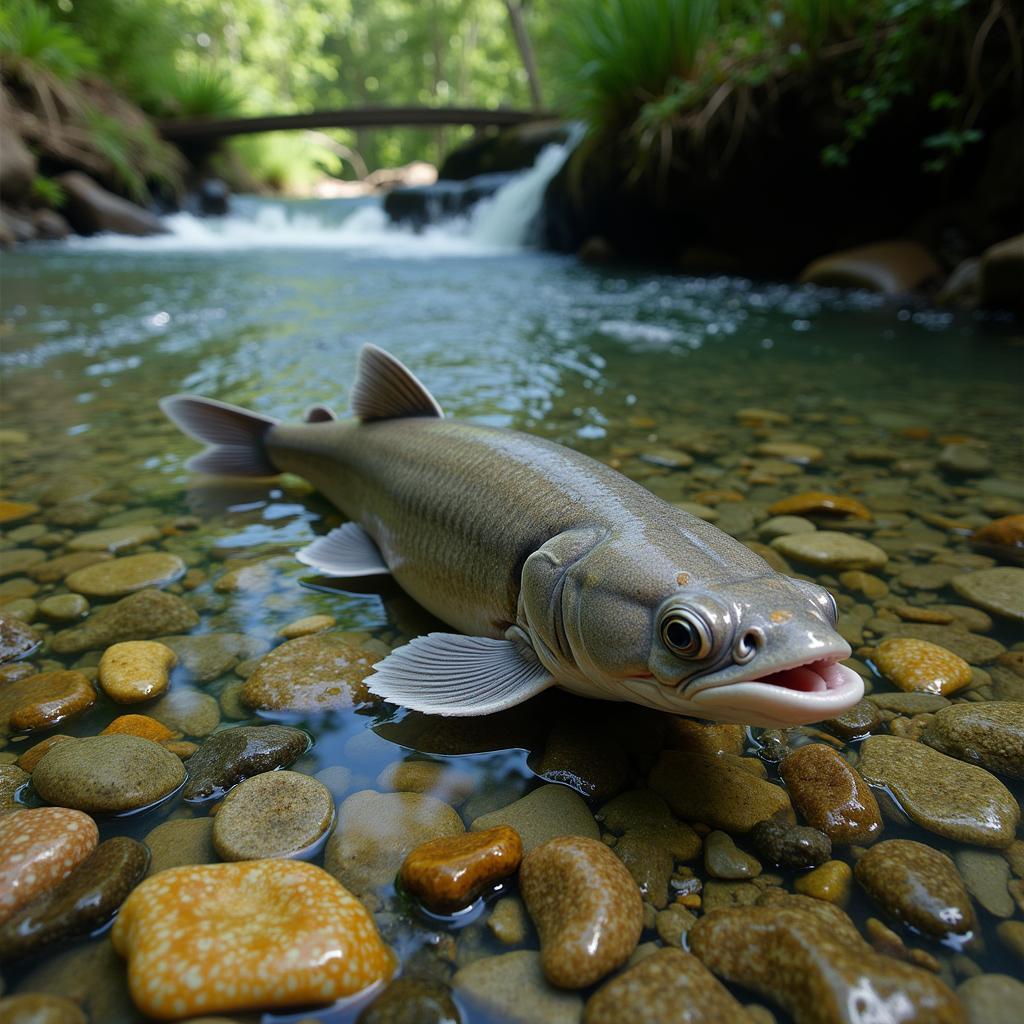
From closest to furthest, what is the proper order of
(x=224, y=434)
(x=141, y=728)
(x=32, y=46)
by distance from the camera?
1. (x=141, y=728)
2. (x=224, y=434)
3. (x=32, y=46)

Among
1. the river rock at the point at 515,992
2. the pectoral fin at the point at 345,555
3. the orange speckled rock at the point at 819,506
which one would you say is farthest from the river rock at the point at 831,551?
the river rock at the point at 515,992

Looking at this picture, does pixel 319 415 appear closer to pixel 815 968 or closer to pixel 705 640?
pixel 705 640

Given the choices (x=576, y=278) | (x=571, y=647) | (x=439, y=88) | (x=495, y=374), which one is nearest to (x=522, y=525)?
(x=571, y=647)

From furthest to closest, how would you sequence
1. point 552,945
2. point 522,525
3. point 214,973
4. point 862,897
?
point 522,525 → point 862,897 → point 552,945 → point 214,973

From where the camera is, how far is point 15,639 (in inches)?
86.8

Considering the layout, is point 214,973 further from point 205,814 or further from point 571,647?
point 571,647

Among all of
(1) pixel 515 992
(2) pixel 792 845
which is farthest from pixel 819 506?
(1) pixel 515 992

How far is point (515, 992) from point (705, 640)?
27.7 inches

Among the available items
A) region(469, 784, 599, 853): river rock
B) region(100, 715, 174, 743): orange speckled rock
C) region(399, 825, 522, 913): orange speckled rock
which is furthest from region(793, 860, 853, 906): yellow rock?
region(100, 715, 174, 743): orange speckled rock

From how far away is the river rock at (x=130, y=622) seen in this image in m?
2.24

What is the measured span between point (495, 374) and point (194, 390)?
2.15 metres

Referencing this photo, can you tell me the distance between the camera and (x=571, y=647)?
171 cm

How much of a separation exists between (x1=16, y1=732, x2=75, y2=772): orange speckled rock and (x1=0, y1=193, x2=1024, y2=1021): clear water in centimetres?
5

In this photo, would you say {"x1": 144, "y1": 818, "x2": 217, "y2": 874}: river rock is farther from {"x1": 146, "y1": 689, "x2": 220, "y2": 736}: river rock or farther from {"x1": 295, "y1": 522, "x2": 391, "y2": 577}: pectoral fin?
{"x1": 295, "y1": 522, "x2": 391, "y2": 577}: pectoral fin
